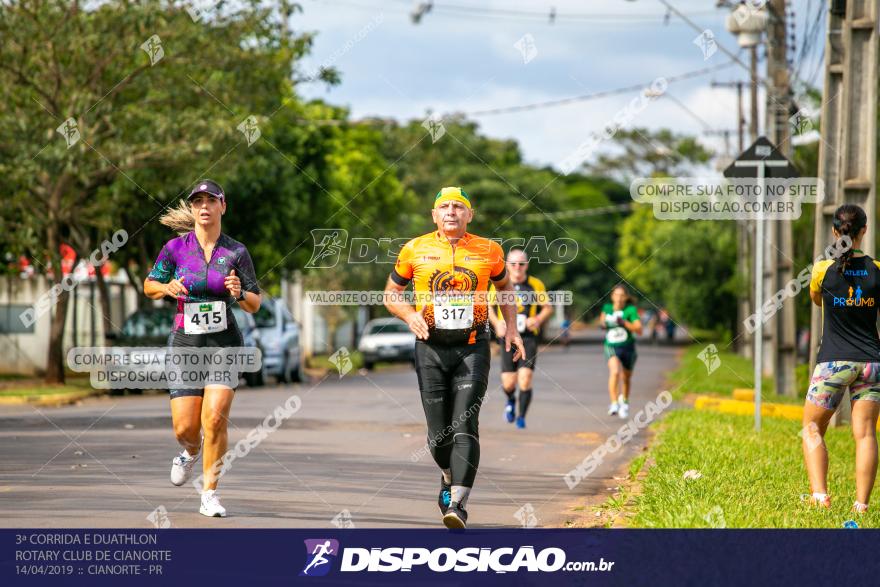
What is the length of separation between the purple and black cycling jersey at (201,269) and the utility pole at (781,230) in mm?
15376

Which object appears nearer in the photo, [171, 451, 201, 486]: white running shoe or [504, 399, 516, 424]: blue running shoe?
[171, 451, 201, 486]: white running shoe

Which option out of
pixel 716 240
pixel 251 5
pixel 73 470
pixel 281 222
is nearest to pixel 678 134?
pixel 716 240

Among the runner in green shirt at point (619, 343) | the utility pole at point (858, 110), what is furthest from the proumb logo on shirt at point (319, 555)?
the runner in green shirt at point (619, 343)

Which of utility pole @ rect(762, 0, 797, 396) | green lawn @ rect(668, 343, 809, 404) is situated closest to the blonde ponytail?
green lawn @ rect(668, 343, 809, 404)

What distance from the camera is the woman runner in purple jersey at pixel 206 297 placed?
868 centimetres

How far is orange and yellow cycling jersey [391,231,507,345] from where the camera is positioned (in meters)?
A: 8.52

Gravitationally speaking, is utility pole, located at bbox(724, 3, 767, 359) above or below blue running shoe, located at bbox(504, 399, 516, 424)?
above

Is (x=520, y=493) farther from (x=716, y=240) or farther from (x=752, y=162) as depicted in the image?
(x=716, y=240)

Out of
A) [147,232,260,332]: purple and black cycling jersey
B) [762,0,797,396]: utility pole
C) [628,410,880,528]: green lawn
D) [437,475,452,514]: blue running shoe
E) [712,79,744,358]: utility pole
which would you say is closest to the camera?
[628,410,880,528]: green lawn

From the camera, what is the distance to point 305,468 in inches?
460

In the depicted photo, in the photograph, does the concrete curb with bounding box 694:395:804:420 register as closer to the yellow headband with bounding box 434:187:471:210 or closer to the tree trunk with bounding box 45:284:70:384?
the yellow headband with bounding box 434:187:471:210

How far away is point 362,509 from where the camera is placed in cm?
906

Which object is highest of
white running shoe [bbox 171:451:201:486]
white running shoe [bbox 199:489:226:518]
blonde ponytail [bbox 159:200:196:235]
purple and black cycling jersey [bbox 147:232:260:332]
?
blonde ponytail [bbox 159:200:196:235]

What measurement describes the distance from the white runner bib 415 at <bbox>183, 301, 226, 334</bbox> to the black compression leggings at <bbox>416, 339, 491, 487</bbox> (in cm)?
128
